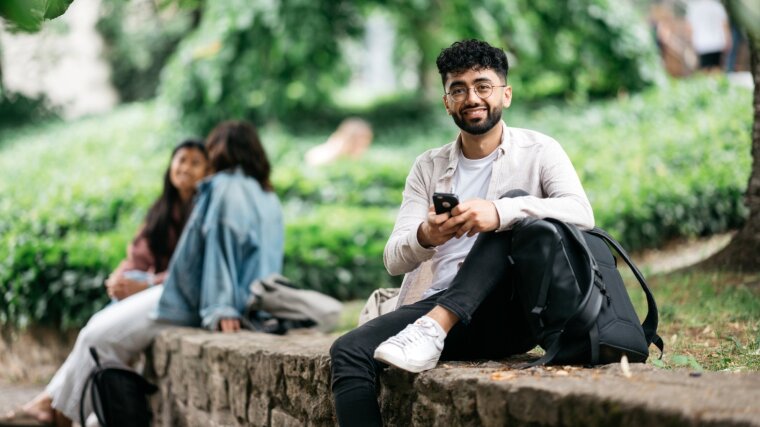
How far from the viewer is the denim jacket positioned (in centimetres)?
504

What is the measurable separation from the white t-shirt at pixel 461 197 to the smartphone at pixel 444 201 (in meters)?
0.32

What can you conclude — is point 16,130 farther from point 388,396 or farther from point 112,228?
point 388,396

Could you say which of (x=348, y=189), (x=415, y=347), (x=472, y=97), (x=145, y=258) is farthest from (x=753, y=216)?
(x=348, y=189)

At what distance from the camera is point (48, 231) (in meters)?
7.99

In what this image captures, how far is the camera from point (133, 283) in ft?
17.8

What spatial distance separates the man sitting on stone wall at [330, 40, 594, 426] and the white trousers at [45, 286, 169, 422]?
91.9 inches

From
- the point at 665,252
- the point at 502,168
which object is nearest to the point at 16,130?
the point at 665,252

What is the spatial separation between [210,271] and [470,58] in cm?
240

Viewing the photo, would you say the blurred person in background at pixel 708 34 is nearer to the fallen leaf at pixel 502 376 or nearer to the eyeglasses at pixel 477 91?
the eyeglasses at pixel 477 91

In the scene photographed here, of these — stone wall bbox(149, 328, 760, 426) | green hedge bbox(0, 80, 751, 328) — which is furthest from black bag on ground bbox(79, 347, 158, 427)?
green hedge bbox(0, 80, 751, 328)

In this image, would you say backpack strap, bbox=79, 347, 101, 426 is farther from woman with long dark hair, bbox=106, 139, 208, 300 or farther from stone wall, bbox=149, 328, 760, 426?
woman with long dark hair, bbox=106, 139, 208, 300

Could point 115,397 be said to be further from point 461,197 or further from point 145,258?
point 461,197

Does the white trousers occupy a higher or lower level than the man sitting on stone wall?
lower

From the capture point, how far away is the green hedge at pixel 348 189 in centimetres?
680
